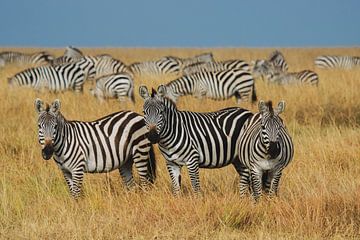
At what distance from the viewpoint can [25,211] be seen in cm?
626

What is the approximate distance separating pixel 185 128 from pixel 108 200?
39.8 inches

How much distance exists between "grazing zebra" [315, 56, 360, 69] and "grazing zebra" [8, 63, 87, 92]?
40.0ft

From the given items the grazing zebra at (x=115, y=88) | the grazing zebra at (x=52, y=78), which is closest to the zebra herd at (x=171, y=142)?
the grazing zebra at (x=115, y=88)

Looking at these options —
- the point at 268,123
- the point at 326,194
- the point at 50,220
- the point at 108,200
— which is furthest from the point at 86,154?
the point at 326,194

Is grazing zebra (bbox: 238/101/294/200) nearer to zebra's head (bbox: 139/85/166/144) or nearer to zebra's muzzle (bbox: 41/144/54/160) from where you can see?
zebra's head (bbox: 139/85/166/144)

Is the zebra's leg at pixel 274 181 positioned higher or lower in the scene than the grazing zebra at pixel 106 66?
lower

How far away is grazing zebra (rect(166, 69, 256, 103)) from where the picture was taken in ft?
48.4

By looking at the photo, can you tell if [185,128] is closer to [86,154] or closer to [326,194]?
[86,154]

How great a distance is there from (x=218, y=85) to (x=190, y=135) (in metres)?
8.44

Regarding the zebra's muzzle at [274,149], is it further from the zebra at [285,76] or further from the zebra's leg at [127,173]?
the zebra at [285,76]

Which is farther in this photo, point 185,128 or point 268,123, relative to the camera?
point 185,128

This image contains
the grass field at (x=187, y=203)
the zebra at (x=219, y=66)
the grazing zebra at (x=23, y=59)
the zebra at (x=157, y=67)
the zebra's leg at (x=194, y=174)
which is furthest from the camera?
the grazing zebra at (x=23, y=59)

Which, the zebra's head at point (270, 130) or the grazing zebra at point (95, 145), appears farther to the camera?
the grazing zebra at point (95, 145)

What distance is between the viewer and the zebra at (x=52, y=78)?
55.7 ft
